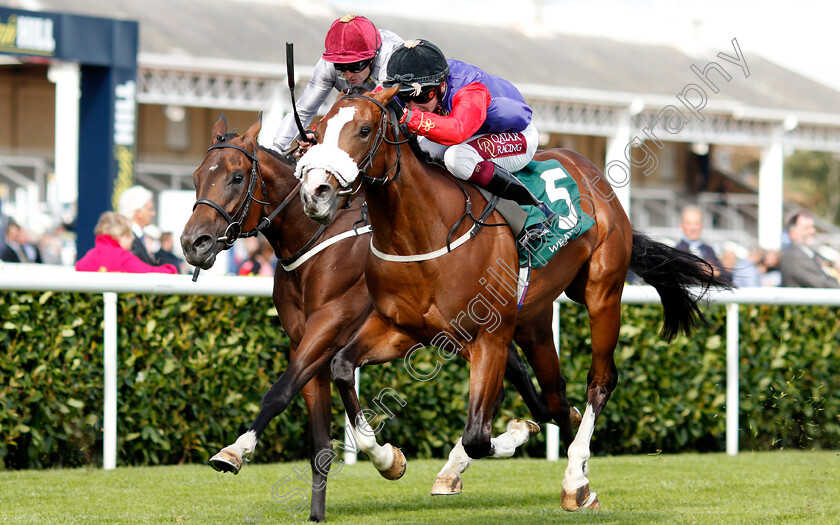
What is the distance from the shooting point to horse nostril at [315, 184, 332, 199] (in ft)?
10.2

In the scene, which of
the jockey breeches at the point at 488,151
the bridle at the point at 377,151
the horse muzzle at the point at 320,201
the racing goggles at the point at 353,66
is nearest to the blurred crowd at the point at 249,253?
the jockey breeches at the point at 488,151

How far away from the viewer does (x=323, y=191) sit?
10.2ft

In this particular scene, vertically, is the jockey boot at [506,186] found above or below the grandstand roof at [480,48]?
below

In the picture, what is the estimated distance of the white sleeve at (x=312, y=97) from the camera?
14.4 ft

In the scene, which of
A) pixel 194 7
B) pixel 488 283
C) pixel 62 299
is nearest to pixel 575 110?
pixel 194 7

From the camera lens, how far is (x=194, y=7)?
21328mm

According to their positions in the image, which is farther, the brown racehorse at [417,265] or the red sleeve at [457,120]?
the red sleeve at [457,120]

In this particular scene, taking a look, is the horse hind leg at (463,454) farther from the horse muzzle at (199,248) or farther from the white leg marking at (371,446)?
the horse muzzle at (199,248)

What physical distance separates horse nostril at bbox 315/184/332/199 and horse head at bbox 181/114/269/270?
0.89m

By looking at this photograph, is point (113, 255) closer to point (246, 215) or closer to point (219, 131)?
point (219, 131)

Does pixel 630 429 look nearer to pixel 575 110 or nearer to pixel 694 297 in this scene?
pixel 694 297

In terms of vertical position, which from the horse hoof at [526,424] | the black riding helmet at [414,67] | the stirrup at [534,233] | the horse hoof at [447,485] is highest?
the black riding helmet at [414,67]

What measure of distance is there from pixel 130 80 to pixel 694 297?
546 cm

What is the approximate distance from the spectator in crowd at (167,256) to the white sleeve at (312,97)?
2422 millimetres
